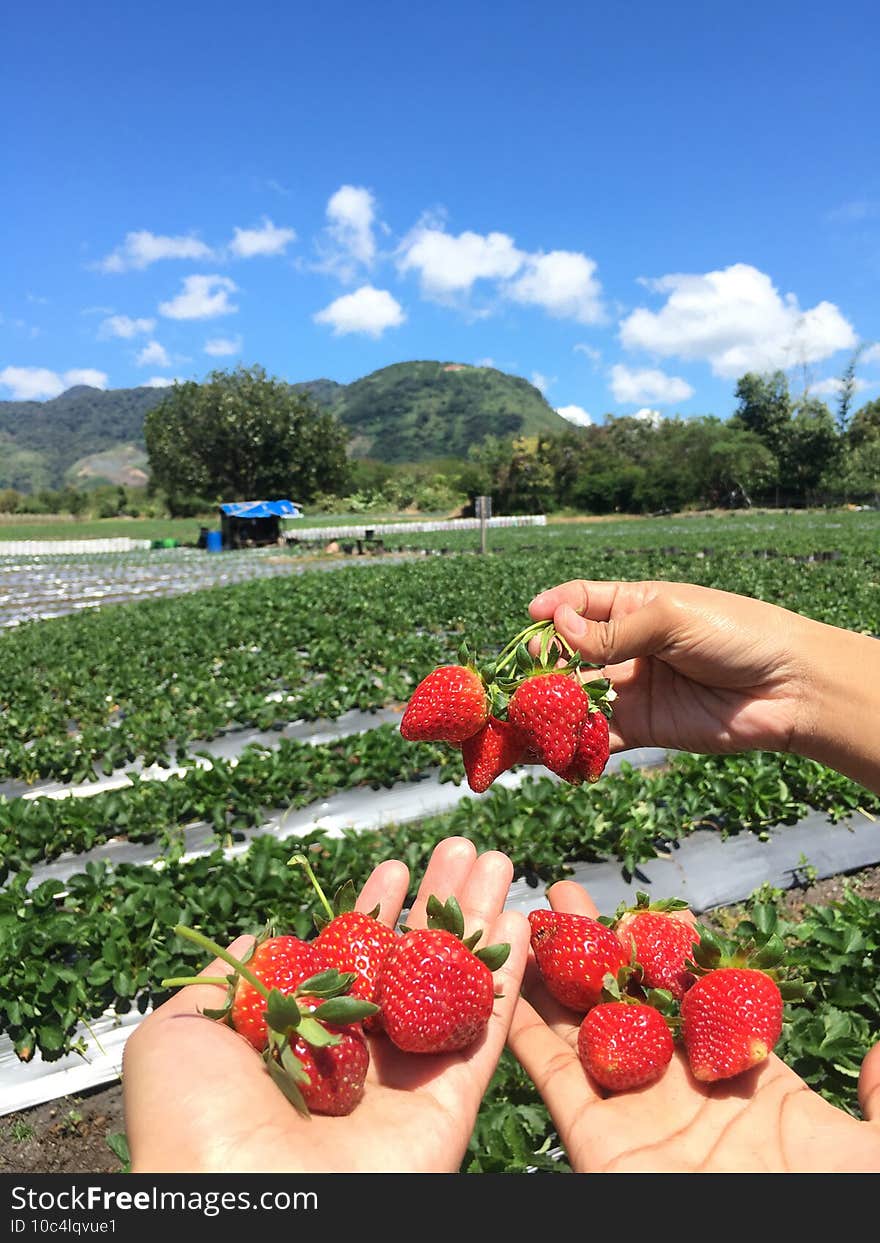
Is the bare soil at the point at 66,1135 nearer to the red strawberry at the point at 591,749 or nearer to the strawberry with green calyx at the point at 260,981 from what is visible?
the strawberry with green calyx at the point at 260,981

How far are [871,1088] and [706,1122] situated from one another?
0.37 metres

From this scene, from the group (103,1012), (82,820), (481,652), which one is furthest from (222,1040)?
(481,652)

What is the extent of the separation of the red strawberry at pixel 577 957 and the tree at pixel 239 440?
57.4 m

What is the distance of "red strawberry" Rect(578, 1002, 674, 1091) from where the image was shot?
5.60 feet

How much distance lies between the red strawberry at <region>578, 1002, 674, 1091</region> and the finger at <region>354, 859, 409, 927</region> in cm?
71

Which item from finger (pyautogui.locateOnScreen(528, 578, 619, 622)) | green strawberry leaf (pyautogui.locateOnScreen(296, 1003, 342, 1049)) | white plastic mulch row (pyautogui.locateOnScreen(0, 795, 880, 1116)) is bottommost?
white plastic mulch row (pyautogui.locateOnScreen(0, 795, 880, 1116))

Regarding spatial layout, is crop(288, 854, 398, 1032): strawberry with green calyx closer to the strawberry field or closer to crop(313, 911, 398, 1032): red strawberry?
crop(313, 911, 398, 1032): red strawberry

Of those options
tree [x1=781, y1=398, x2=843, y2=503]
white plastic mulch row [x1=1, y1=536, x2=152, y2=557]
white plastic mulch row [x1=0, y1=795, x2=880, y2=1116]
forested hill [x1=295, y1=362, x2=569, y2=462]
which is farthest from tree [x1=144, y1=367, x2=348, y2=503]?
forested hill [x1=295, y1=362, x2=569, y2=462]

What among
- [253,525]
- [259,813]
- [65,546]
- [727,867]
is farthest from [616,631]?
[65,546]

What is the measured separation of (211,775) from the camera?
15.7 ft

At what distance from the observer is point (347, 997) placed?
139 centimetres
